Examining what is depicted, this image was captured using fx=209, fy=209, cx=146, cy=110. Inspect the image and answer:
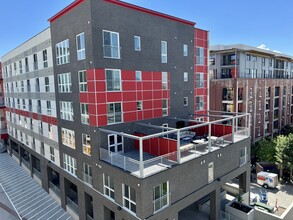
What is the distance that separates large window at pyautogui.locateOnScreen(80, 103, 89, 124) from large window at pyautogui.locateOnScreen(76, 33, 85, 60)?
3.60m

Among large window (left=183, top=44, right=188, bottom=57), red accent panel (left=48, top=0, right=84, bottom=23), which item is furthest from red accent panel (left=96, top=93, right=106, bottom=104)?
large window (left=183, top=44, right=188, bottom=57)

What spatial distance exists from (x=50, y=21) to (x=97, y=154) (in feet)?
42.1

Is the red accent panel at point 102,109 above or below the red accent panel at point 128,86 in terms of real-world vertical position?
below

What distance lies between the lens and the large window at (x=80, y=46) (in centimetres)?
1544

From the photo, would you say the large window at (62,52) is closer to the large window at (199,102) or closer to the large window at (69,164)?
the large window at (69,164)

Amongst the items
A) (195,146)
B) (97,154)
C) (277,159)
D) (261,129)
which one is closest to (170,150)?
(195,146)

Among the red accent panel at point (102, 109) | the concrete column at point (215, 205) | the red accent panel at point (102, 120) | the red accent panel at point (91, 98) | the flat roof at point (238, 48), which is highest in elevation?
the flat roof at point (238, 48)

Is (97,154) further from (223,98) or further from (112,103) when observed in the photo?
(223,98)

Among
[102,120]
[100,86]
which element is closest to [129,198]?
[102,120]

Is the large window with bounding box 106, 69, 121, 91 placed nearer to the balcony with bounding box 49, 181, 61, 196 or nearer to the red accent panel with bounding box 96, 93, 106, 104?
the red accent panel with bounding box 96, 93, 106, 104

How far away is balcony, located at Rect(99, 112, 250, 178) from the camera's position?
43.5 ft

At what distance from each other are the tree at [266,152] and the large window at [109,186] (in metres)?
24.7

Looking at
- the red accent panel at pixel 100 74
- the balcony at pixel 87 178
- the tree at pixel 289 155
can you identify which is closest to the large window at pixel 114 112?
the red accent panel at pixel 100 74

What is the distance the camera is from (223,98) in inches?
1406
